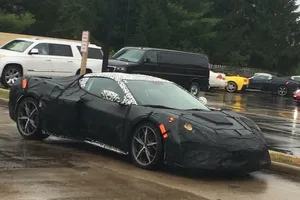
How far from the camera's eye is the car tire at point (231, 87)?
117 feet

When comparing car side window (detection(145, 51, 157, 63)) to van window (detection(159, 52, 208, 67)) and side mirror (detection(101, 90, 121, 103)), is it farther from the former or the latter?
side mirror (detection(101, 90, 121, 103))

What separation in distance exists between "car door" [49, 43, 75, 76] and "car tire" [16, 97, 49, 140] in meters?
10.2

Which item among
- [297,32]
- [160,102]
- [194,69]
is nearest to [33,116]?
[160,102]

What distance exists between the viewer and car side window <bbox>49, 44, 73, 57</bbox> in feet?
64.9

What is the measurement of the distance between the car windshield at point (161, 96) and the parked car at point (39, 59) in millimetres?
10649

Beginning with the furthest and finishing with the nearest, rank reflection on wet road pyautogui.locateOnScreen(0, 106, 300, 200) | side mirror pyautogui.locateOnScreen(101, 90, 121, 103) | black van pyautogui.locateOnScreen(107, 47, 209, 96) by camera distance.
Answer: black van pyautogui.locateOnScreen(107, 47, 209, 96), side mirror pyautogui.locateOnScreen(101, 90, 121, 103), reflection on wet road pyautogui.locateOnScreen(0, 106, 300, 200)

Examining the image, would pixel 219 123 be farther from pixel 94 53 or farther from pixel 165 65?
pixel 165 65

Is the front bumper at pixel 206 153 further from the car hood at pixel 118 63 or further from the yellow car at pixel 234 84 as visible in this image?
the yellow car at pixel 234 84

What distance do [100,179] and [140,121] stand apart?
1.30m

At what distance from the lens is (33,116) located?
9.38 m

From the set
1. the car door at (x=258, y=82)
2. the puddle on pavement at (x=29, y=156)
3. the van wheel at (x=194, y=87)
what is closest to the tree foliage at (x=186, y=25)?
the car door at (x=258, y=82)

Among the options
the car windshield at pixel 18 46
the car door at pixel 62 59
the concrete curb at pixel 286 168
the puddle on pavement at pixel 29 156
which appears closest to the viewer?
the puddle on pavement at pixel 29 156

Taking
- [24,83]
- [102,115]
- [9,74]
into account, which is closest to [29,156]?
[102,115]

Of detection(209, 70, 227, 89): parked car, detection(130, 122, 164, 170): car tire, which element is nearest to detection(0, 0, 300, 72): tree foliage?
detection(209, 70, 227, 89): parked car
